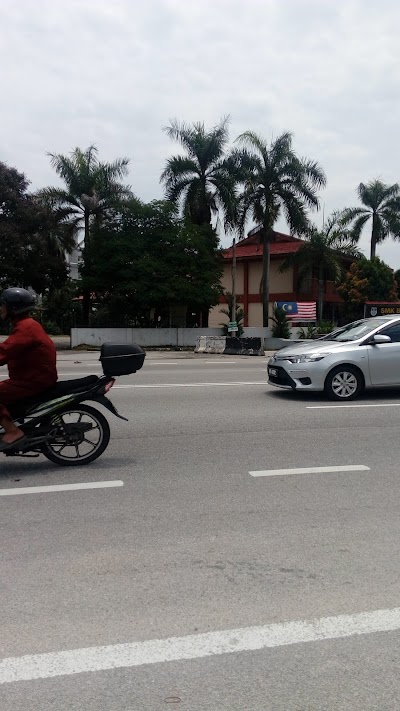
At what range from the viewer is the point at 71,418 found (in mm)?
6465

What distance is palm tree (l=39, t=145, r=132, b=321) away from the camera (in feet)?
114

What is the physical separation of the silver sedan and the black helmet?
18.7 ft

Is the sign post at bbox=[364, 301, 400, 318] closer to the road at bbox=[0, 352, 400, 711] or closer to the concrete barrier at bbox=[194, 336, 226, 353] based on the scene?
the concrete barrier at bbox=[194, 336, 226, 353]

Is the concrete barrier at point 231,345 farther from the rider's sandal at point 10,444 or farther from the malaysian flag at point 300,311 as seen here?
the rider's sandal at point 10,444

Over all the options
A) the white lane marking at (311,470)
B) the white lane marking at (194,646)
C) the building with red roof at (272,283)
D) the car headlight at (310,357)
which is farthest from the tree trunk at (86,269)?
the white lane marking at (194,646)

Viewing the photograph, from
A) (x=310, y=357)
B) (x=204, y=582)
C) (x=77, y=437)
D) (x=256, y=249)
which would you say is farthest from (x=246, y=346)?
(x=204, y=582)

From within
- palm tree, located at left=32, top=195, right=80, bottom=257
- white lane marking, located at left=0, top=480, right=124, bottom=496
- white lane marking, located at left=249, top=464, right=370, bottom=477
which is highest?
palm tree, located at left=32, top=195, right=80, bottom=257

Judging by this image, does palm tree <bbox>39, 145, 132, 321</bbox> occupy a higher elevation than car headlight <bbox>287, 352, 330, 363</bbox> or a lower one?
higher

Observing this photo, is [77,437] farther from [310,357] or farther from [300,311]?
[300,311]

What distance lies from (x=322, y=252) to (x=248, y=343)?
16.5 m

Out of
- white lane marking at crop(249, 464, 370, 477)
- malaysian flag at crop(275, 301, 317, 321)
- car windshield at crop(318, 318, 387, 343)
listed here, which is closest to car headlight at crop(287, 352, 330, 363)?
car windshield at crop(318, 318, 387, 343)

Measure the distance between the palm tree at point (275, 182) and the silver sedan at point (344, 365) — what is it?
25509 mm

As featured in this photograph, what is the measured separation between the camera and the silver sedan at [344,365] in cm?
1077

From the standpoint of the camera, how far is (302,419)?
929 centimetres
